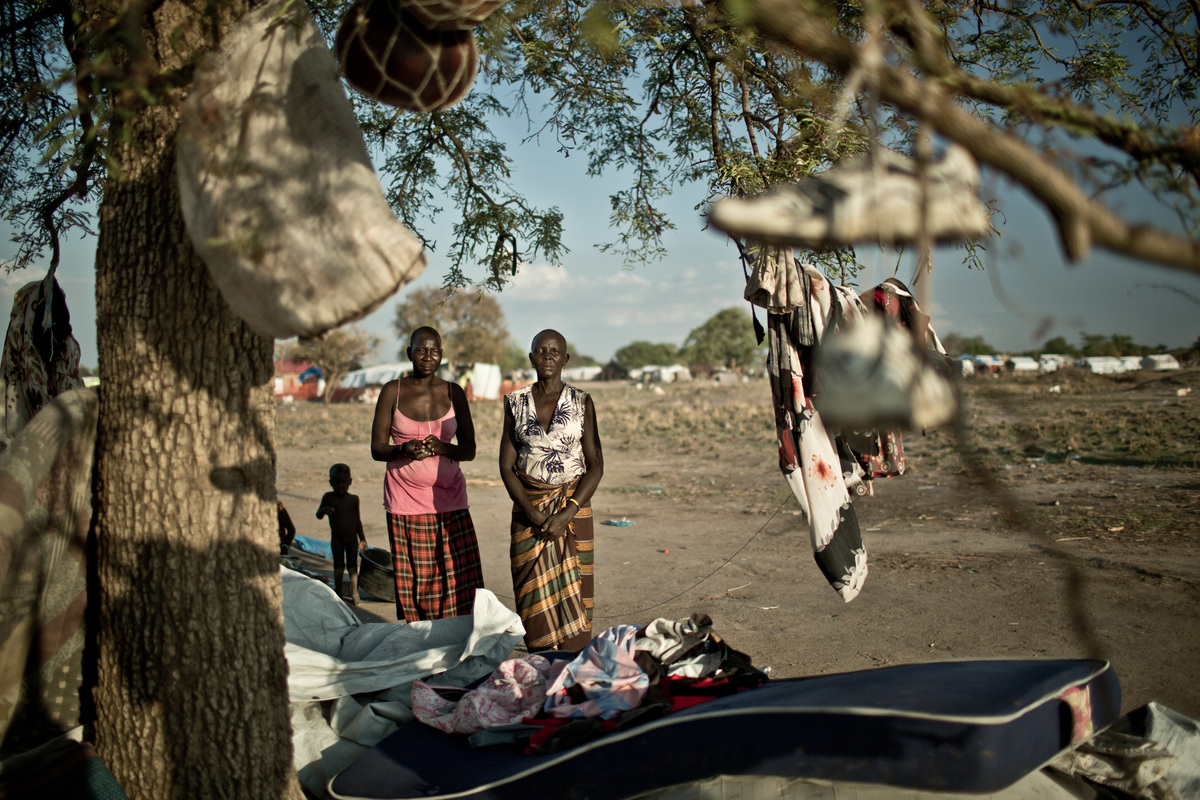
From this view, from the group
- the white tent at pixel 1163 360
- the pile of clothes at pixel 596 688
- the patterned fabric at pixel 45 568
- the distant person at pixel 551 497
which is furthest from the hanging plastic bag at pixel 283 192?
the distant person at pixel 551 497

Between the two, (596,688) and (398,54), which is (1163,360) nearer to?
(596,688)

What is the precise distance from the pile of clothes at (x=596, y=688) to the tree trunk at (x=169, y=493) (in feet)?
2.41

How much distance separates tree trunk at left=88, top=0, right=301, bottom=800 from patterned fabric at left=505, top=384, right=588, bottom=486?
6.68 feet

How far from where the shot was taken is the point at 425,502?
13.9 ft

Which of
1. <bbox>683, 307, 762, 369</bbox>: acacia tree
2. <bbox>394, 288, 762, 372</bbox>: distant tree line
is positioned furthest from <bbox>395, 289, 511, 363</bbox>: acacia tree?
<bbox>683, 307, 762, 369</bbox>: acacia tree

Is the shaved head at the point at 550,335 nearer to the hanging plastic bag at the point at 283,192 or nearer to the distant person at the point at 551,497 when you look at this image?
the distant person at the point at 551,497

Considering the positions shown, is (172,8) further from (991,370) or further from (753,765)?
(753,765)

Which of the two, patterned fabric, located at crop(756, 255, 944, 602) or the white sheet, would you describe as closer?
the white sheet

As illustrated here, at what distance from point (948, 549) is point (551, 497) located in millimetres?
4258

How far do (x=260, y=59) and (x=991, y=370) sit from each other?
1.91m

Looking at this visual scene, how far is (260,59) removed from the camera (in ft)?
5.88

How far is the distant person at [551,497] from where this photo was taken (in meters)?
3.94

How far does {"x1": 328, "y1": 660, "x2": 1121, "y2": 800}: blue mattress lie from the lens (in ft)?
5.63

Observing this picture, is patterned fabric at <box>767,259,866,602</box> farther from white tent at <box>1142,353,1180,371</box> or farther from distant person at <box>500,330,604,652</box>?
distant person at <box>500,330,604,652</box>
